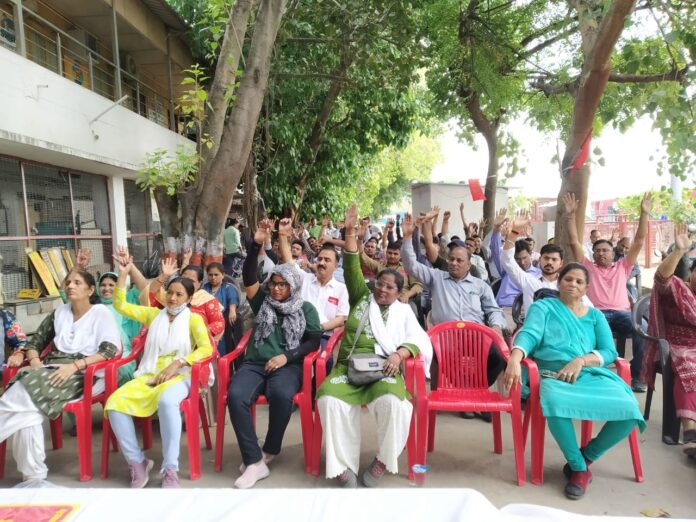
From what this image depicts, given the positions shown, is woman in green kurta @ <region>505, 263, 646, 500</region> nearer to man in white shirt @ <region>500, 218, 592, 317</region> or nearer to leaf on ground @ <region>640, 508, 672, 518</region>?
leaf on ground @ <region>640, 508, 672, 518</region>

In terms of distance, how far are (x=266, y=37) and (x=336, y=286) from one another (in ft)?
9.85

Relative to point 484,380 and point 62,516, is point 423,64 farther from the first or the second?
point 62,516

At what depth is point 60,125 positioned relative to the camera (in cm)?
703

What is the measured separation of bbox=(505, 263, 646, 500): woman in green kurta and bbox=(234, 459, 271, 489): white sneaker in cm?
158

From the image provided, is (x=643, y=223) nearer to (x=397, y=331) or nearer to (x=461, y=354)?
(x=461, y=354)

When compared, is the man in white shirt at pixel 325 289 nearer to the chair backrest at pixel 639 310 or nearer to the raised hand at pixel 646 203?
the chair backrest at pixel 639 310

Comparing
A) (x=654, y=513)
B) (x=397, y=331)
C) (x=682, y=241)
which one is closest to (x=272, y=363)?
(x=397, y=331)

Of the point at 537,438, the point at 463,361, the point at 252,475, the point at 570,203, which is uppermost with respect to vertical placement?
the point at 570,203

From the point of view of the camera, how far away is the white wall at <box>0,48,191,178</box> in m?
5.97

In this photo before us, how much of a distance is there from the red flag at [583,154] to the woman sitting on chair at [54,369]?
14.5 feet

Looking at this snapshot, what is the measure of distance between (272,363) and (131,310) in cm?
110

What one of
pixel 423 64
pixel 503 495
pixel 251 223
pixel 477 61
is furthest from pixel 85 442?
pixel 423 64

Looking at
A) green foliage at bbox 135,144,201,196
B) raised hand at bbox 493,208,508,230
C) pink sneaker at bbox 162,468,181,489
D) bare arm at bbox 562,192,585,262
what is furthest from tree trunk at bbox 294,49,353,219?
pink sneaker at bbox 162,468,181,489

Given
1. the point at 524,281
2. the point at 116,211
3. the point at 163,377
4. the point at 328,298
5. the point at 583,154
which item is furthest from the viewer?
the point at 116,211
